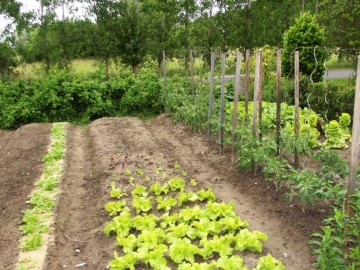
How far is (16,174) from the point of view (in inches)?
276

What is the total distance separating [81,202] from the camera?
19.4ft

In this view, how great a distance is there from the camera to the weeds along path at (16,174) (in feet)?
15.4

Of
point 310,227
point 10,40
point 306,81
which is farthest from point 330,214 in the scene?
point 10,40

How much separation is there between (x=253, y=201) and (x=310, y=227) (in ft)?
3.39

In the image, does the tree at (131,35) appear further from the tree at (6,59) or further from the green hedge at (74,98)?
the tree at (6,59)

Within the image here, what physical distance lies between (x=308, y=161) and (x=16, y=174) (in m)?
5.12

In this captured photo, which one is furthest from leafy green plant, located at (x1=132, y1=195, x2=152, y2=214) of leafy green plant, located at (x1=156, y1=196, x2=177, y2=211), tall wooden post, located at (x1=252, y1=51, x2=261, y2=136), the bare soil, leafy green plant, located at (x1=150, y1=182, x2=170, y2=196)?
tall wooden post, located at (x1=252, y1=51, x2=261, y2=136)

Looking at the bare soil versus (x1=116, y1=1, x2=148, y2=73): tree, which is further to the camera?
(x1=116, y1=1, x2=148, y2=73): tree

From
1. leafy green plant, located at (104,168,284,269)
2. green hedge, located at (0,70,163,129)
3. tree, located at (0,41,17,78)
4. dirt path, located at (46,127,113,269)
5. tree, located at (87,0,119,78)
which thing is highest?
tree, located at (87,0,119,78)

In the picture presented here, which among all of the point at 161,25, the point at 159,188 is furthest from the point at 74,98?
the point at 159,188

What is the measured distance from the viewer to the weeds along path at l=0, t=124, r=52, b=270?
470 cm

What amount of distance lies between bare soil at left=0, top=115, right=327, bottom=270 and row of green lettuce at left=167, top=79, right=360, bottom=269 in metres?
0.23

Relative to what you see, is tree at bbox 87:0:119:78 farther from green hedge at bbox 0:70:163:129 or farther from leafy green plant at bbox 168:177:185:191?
leafy green plant at bbox 168:177:185:191

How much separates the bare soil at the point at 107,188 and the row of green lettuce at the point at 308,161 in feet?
0.74
